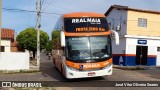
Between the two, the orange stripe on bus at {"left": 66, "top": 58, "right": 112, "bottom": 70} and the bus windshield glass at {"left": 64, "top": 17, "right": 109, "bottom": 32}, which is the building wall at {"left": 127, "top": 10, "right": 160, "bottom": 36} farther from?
the orange stripe on bus at {"left": 66, "top": 58, "right": 112, "bottom": 70}

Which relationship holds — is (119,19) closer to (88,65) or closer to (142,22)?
(142,22)

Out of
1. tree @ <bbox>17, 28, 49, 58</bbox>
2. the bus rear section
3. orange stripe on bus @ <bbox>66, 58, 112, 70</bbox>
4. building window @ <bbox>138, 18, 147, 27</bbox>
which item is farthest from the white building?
tree @ <bbox>17, 28, 49, 58</bbox>

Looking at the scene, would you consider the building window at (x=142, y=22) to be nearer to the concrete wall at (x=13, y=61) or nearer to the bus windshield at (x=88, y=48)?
the concrete wall at (x=13, y=61)

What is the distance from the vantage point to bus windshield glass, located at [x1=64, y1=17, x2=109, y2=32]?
18.8 meters

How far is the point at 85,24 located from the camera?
18984 mm

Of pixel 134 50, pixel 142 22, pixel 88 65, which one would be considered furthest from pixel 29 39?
pixel 88 65

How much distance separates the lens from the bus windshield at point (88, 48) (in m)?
18.3

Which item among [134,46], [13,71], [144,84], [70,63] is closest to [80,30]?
[70,63]

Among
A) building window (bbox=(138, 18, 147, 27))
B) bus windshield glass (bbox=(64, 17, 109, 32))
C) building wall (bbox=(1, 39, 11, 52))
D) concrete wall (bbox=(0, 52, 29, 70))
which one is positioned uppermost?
building window (bbox=(138, 18, 147, 27))

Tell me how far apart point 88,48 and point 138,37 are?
19.3 metres

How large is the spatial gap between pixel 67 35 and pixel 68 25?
2.36 feet

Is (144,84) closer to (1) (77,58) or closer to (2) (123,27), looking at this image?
(1) (77,58)

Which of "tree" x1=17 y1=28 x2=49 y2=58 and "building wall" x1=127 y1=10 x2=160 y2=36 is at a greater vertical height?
"building wall" x1=127 y1=10 x2=160 y2=36

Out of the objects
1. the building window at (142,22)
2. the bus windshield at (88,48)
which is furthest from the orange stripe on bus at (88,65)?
the building window at (142,22)
